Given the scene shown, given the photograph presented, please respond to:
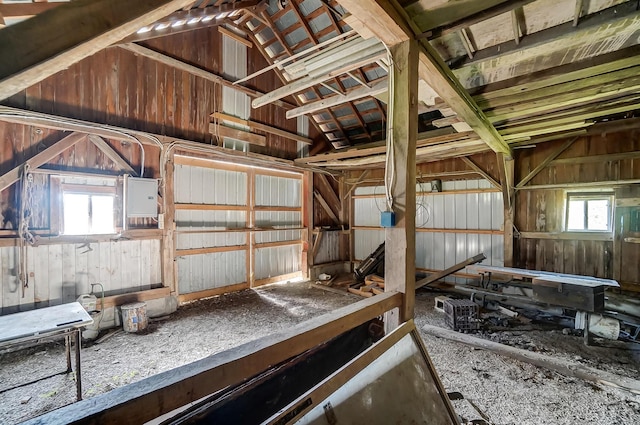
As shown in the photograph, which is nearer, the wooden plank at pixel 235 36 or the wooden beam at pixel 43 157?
the wooden beam at pixel 43 157

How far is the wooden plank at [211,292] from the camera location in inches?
196

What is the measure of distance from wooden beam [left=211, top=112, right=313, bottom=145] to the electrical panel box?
1787mm

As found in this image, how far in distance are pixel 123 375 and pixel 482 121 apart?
14.8 feet

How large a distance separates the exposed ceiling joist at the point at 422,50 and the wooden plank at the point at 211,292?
4947mm

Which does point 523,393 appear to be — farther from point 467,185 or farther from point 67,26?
point 467,185

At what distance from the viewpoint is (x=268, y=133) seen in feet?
20.4

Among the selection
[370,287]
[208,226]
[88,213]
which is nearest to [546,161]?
[370,287]

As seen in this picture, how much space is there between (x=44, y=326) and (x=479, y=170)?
21.8 feet

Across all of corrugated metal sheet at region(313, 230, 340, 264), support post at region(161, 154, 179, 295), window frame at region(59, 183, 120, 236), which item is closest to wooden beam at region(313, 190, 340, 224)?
corrugated metal sheet at region(313, 230, 340, 264)

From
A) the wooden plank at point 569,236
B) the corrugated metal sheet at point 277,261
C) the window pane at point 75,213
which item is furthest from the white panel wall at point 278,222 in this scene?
the wooden plank at point 569,236

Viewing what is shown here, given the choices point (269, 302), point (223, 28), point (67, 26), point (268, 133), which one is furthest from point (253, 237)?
point (67, 26)

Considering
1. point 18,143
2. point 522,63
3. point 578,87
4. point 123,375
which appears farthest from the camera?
point 18,143

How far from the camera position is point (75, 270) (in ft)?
12.6

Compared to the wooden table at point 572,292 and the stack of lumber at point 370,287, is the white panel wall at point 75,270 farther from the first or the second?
the wooden table at point 572,292
